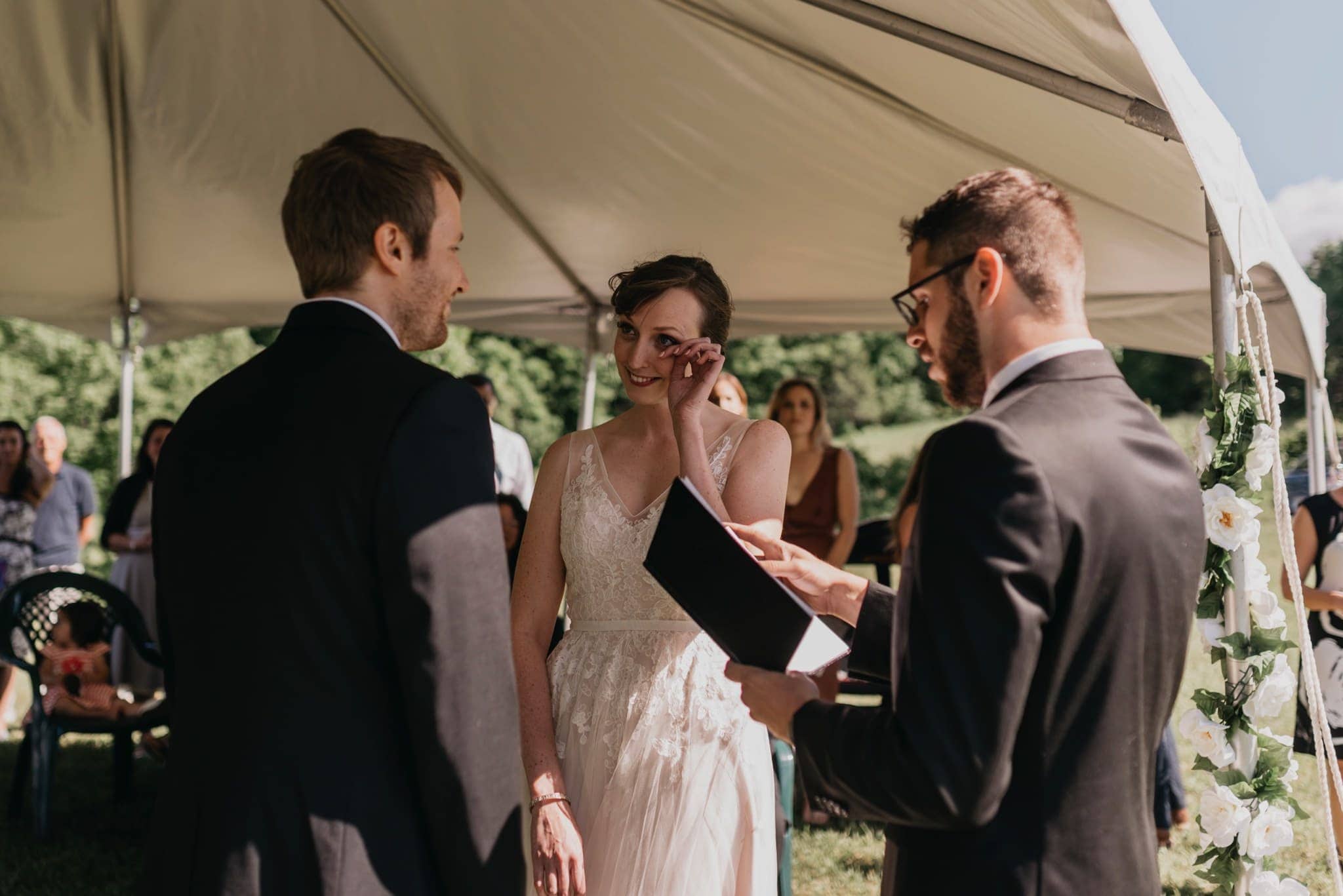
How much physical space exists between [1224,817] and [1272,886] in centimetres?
20

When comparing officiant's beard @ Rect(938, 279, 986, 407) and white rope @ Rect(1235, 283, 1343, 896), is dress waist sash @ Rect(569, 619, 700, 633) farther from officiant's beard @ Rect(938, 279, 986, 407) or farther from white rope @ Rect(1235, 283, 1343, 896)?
white rope @ Rect(1235, 283, 1343, 896)

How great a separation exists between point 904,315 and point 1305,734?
412 centimetres

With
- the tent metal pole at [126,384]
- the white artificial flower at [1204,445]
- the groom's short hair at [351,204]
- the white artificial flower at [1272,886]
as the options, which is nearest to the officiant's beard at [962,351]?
the groom's short hair at [351,204]

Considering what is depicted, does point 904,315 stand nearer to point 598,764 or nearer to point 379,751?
point 379,751

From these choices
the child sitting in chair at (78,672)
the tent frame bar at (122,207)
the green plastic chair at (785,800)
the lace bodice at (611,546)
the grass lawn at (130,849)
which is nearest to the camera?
the lace bodice at (611,546)

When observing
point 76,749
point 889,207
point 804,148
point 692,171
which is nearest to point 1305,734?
point 889,207

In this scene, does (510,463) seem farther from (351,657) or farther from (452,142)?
(351,657)

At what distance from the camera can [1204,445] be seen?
10.5 feet

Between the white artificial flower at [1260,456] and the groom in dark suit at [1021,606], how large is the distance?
143 cm

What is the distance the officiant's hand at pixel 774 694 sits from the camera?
5.83 feet

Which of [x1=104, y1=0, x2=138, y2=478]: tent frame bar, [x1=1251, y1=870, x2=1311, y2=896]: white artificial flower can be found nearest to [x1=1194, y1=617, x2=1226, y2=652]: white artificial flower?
[x1=1251, y1=870, x2=1311, y2=896]: white artificial flower

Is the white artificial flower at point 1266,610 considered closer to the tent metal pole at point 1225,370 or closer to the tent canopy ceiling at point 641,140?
the tent metal pole at point 1225,370

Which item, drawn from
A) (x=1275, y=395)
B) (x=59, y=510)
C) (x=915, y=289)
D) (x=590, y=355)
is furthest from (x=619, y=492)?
(x=59, y=510)

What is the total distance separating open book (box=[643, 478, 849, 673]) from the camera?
180 cm
